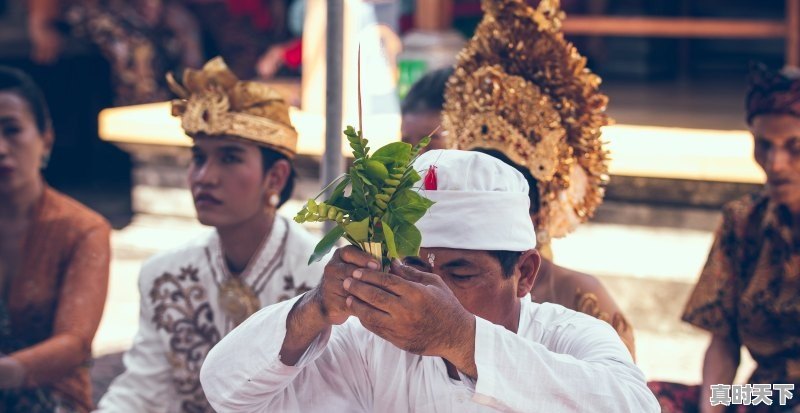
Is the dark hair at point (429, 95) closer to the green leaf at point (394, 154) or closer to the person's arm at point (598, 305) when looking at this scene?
the person's arm at point (598, 305)

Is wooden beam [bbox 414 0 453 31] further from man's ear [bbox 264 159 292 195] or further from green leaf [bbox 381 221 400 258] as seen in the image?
green leaf [bbox 381 221 400 258]

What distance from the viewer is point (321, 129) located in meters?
6.51

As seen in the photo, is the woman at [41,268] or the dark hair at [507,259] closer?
the dark hair at [507,259]

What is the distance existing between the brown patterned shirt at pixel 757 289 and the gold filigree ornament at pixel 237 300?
4.71 feet

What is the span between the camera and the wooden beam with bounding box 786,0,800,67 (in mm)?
6320

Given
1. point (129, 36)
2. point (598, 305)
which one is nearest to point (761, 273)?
point (598, 305)

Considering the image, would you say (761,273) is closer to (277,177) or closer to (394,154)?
(277,177)

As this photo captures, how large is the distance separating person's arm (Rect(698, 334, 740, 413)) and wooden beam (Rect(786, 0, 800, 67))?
301 cm

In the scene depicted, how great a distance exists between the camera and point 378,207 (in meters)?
2.03

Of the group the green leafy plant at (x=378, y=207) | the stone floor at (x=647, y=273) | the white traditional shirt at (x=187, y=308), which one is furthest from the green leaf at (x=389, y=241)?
the stone floor at (x=647, y=273)

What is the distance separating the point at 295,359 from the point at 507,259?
0.47m

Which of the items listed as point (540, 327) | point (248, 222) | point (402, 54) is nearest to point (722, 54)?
point (402, 54)

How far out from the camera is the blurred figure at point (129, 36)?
7.88 metres

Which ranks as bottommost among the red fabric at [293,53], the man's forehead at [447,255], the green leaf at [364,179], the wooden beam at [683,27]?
the red fabric at [293,53]
